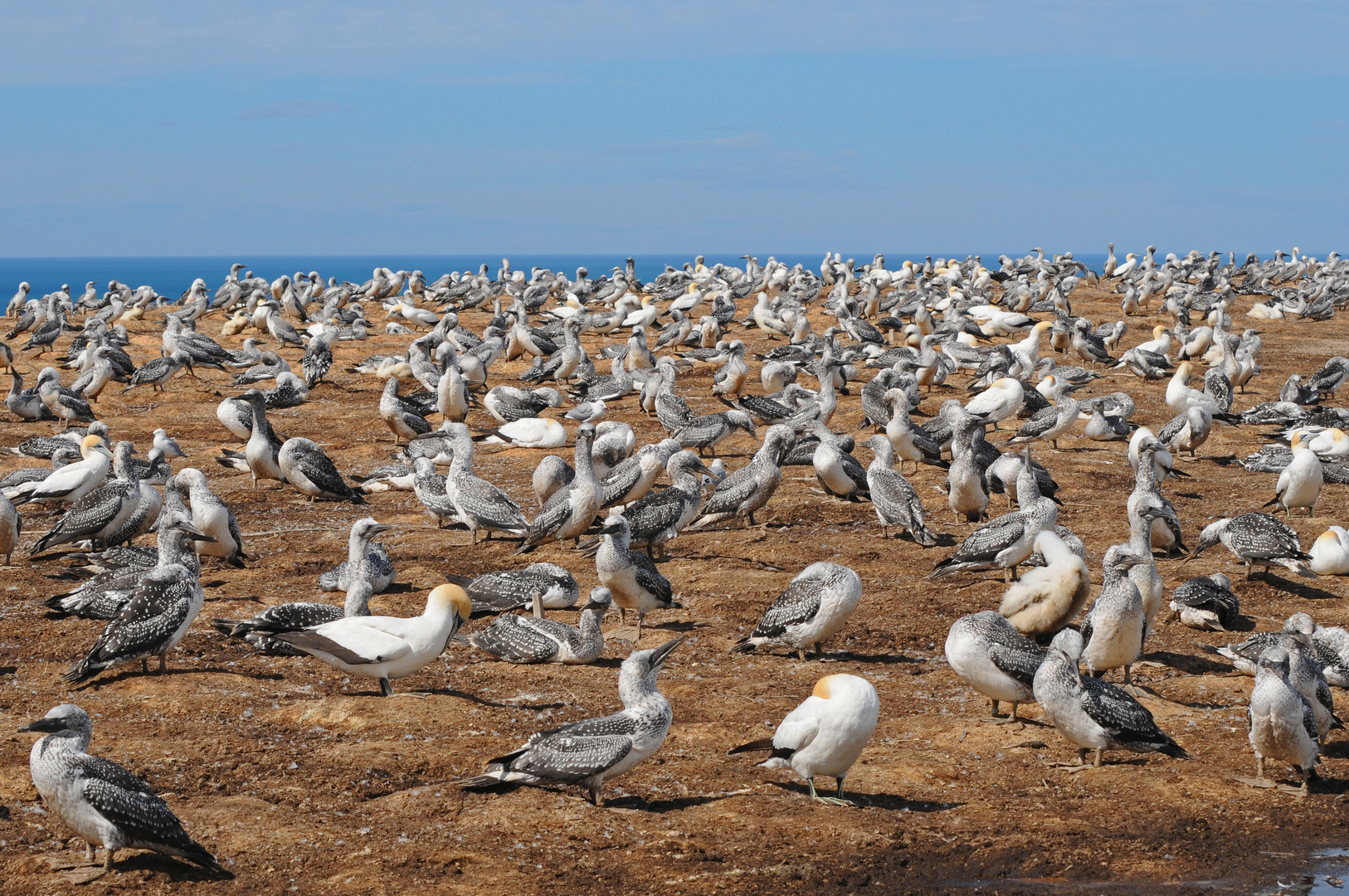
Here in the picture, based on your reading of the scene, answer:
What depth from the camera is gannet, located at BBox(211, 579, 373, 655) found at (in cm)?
998

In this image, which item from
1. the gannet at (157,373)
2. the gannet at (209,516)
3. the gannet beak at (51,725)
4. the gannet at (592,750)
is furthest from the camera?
the gannet at (157,373)

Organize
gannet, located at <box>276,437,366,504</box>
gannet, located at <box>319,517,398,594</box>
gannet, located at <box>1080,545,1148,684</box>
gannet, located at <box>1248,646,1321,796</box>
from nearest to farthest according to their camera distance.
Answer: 1. gannet, located at <box>1248,646,1321,796</box>
2. gannet, located at <box>1080,545,1148,684</box>
3. gannet, located at <box>319,517,398,594</box>
4. gannet, located at <box>276,437,366,504</box>

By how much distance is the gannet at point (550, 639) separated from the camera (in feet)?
35.3

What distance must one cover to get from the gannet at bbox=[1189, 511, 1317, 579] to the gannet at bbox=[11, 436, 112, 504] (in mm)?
13364

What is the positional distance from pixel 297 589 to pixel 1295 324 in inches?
1492

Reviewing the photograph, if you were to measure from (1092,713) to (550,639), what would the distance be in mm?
4510

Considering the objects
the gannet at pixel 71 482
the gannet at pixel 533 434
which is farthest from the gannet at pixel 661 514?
the gannet at pixel 533 434

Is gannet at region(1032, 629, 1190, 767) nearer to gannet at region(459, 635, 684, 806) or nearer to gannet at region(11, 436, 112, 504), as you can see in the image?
gannet at region(459, 635, 684, 806)

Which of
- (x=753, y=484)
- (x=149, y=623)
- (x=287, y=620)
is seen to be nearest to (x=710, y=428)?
(x=753, y=484)

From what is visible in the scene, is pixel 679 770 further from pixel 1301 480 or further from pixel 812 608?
pixel 1301 480

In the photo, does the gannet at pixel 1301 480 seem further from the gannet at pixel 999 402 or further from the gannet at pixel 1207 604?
the gannet at pixel 999 402

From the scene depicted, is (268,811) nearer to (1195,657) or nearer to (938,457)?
(1195,657)

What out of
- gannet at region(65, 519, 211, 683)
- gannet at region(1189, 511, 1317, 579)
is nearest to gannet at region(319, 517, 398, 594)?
gannet at region(65, 519, 211, 683)

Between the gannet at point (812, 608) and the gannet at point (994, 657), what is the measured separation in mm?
1269
